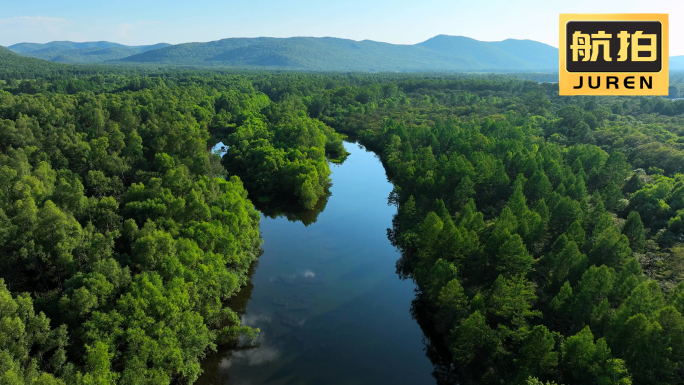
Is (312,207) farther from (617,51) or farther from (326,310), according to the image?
(617,51)

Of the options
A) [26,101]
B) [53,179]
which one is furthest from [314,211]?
[26,101]

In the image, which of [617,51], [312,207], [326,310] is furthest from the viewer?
[312,207]

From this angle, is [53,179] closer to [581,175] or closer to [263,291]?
[263,291]

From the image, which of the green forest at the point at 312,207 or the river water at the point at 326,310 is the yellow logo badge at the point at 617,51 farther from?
the river water at the point at 326,310

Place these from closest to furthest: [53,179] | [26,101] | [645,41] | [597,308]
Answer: [597,308]
[645,41]
[53,179]
[26,101]

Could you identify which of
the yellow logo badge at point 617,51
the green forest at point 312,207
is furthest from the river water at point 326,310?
the yellow logo badge at point 617,51

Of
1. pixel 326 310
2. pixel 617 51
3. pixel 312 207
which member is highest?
pixel 617 51

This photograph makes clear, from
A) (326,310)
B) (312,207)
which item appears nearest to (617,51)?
(326,310)
